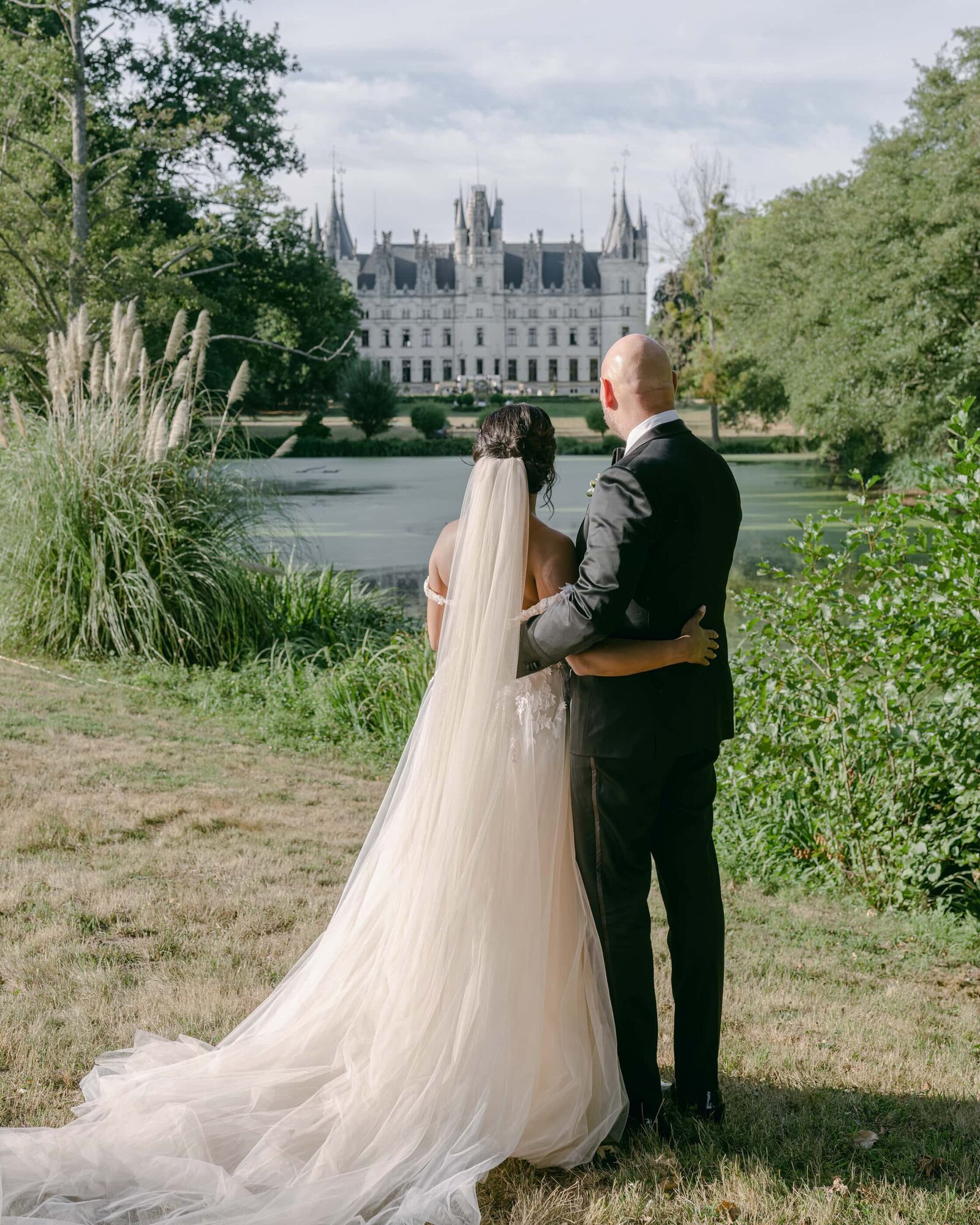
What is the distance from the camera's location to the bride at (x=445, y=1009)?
7.91 feet

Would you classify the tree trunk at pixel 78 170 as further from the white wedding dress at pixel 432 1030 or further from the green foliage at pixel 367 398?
the green foliage at pixel 367 398

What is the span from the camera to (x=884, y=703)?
16.2ft

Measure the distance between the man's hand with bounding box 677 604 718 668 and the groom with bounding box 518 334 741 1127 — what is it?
3cm

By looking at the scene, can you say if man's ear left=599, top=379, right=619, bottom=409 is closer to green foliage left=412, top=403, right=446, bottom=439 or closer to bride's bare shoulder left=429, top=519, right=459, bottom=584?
bride's bare shoulder left=429, top=519, right=459, bottom=584

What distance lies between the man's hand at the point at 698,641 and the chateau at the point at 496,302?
119272 mm

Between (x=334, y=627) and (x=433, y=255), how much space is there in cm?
11865

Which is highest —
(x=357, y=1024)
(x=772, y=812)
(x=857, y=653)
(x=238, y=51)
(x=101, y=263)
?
(x=238, y=51)

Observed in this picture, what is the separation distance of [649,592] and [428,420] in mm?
51866

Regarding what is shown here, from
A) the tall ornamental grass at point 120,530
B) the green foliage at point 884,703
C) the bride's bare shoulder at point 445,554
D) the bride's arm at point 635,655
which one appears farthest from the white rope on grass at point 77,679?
the bride's arm at point 635,655

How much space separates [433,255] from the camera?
402 ft

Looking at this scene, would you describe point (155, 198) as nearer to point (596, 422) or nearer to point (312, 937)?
point (312, 937)

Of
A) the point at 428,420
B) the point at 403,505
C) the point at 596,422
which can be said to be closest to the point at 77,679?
the point at 403,505

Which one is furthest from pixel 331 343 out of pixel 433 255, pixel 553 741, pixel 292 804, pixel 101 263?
pixel 433 255

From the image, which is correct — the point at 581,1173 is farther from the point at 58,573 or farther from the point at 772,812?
the point at 58,573
